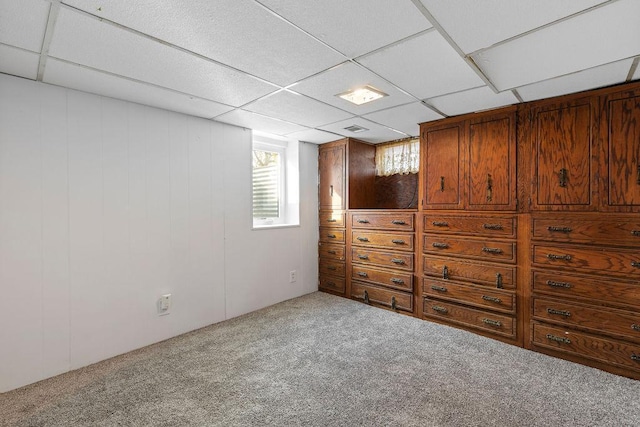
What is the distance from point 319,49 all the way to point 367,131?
76.7 inches

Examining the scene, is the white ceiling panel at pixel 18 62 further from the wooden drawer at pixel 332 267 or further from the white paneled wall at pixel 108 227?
the wooden drawer at pixel 332 267

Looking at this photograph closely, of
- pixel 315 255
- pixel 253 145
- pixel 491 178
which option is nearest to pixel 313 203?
pixel 315 255

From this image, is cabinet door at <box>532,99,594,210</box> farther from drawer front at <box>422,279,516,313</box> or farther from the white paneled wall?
the white paneled wall

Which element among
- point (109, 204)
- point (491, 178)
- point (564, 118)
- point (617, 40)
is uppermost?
point (617, 40)

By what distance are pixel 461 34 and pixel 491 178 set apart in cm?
164

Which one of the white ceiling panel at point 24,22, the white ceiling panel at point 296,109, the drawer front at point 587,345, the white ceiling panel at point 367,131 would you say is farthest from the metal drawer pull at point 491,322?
the white ceiling panel at point 24,22

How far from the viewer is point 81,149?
235 cm

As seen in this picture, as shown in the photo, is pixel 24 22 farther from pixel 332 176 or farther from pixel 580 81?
pixel 580 81

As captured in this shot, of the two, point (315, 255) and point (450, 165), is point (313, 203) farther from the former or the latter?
point (450, 165)

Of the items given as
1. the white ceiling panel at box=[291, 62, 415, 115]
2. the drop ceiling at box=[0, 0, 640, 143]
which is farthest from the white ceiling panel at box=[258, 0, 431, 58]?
the white ceiling panel at box=[291, 62, 415, 115]

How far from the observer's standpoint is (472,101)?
2.60 m

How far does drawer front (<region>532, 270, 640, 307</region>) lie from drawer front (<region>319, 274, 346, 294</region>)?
2.19m

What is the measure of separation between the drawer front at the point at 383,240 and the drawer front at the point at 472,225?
0.27 meters

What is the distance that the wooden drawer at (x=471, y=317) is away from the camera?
8.86 ft
